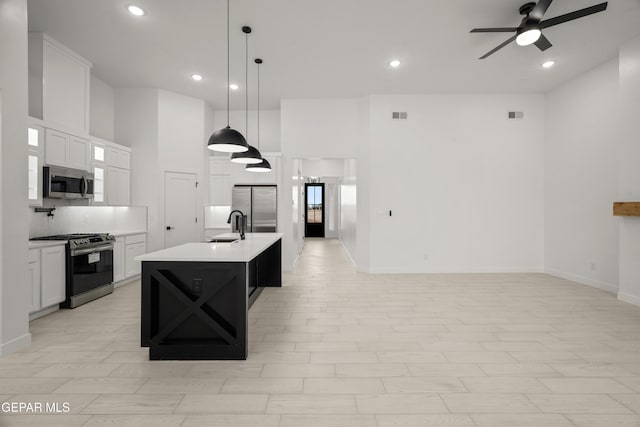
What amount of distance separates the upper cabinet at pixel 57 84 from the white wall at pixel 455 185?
5003 millimetres

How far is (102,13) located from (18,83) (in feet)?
5.11

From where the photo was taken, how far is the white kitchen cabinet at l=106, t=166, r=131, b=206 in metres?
5.46

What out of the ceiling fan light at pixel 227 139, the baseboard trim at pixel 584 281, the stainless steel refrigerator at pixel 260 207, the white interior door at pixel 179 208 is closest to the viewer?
the ceiling fan light at pixel 227 139

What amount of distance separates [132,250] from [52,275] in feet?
5.27

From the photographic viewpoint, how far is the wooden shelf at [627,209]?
4090mm

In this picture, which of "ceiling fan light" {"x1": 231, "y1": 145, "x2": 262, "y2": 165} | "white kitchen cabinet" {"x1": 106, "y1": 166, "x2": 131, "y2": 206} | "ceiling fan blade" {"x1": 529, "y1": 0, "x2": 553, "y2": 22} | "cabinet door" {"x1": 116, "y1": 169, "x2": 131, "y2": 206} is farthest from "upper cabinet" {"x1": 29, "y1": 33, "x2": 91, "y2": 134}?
"ceiling fan blade" {"x1": 529, "y1": 0, "x2": 553, "y2": 22}

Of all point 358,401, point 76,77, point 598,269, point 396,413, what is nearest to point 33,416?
point 358,401

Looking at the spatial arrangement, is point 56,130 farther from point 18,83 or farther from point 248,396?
point 248,396

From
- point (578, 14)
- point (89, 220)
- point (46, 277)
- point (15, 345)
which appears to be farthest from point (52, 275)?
point (578, 14)

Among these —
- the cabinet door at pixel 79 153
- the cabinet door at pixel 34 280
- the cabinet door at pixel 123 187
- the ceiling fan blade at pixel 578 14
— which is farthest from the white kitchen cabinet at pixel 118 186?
the ceiling fan blade at pixel 578 14

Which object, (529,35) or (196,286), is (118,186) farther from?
(529,35)

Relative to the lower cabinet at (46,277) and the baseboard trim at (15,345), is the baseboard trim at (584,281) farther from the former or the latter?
the lower cabinet at (46,277)

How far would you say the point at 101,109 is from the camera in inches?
231

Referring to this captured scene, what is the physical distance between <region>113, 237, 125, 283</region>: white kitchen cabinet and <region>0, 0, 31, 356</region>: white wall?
212 centimetres
